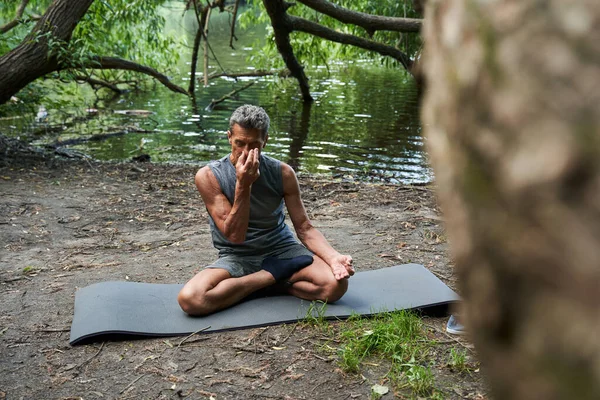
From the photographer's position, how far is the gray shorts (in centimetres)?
423

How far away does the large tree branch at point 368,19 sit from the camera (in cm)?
1010

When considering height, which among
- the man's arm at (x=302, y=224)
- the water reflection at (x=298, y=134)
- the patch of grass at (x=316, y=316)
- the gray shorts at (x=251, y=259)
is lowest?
the water reflection at (x=298, y=134)

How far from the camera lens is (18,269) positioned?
197 inches

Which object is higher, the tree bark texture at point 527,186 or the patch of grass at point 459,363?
the tree bark texture at point 527,186

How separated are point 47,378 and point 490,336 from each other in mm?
3169

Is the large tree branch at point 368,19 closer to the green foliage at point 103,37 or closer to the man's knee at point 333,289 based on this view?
the green foliage at point 103,37

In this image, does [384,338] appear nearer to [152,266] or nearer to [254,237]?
[254,237]

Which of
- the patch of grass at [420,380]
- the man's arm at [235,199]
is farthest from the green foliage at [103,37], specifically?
the patch of grass at [420,380]

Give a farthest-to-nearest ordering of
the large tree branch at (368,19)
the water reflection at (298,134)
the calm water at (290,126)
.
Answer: the water reflection at (298,134)
the calm water at (290,126)
the large tree branch at (368,19)

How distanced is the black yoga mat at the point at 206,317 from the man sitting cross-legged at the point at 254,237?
0.11 meters

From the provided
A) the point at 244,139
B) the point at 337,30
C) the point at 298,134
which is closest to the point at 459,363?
the point at 244,139

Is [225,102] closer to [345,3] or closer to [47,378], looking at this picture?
[345,3]

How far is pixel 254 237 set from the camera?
14.2ft

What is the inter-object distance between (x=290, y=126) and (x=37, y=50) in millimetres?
6484
